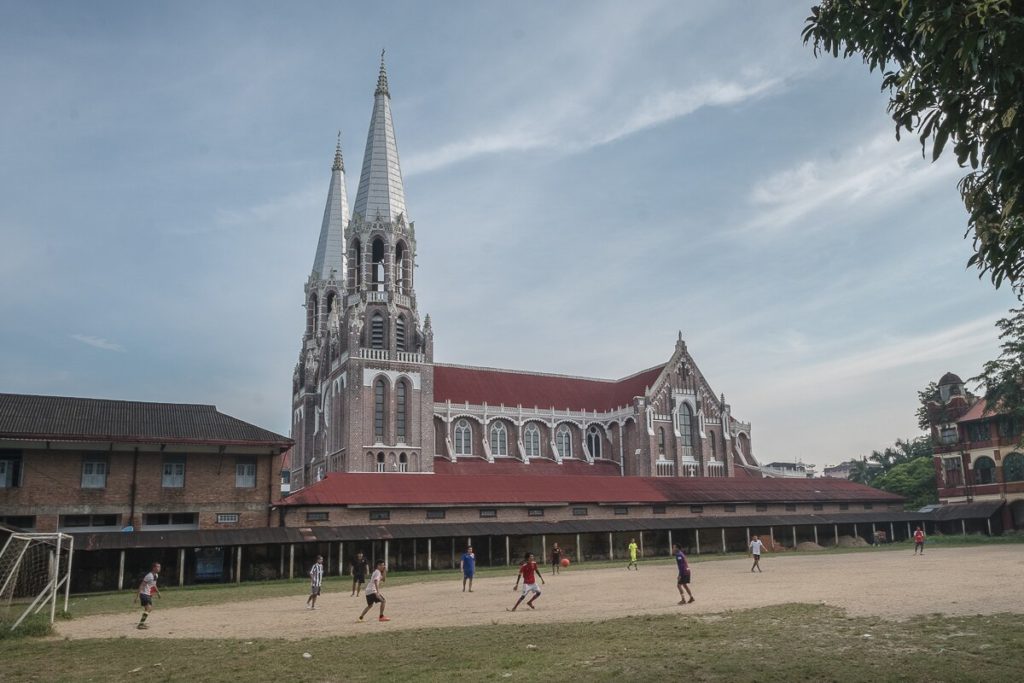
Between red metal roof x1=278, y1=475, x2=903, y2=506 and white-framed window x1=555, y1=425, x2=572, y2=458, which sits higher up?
white-framed window x1=555, y1=425, x2=572, y2=458

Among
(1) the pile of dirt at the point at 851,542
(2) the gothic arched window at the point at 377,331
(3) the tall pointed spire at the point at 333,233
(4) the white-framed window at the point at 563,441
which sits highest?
(3) the tall pointed spire at the point at 333,233

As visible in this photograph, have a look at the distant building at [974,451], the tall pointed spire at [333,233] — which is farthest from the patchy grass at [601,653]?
the tall pointed spire at [333,233]

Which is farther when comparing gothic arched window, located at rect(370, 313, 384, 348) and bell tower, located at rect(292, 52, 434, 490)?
gothic arched window, located at rect(370, 313, 384, 348)

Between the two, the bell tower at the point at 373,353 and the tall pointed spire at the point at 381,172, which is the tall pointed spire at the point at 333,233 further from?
the tall pointed spire at the point at 381,172

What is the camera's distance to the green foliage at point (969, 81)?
948 cm

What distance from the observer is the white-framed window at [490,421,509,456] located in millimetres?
71438

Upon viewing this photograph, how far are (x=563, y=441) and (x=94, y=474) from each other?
43.5m

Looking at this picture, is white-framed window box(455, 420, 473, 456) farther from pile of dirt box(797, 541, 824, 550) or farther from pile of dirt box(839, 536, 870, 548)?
pile of dirt box(839, 536, 870, 548)

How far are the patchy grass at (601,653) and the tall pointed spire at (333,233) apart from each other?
6304cm

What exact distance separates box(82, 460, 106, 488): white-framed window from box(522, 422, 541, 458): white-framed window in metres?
39.0

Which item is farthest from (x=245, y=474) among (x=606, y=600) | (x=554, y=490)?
(x=606, y=600)

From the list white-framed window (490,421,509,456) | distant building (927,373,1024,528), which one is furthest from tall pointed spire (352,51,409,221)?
distant building (927,373,1024,528)

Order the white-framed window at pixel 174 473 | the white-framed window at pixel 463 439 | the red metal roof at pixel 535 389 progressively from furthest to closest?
the red metal roof at pixel 535 389
the white-framed window at pixel 463 439
the white-framed window at pixel 174 473

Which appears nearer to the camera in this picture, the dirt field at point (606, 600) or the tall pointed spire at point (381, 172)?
the dirt field at point (606, 600)
